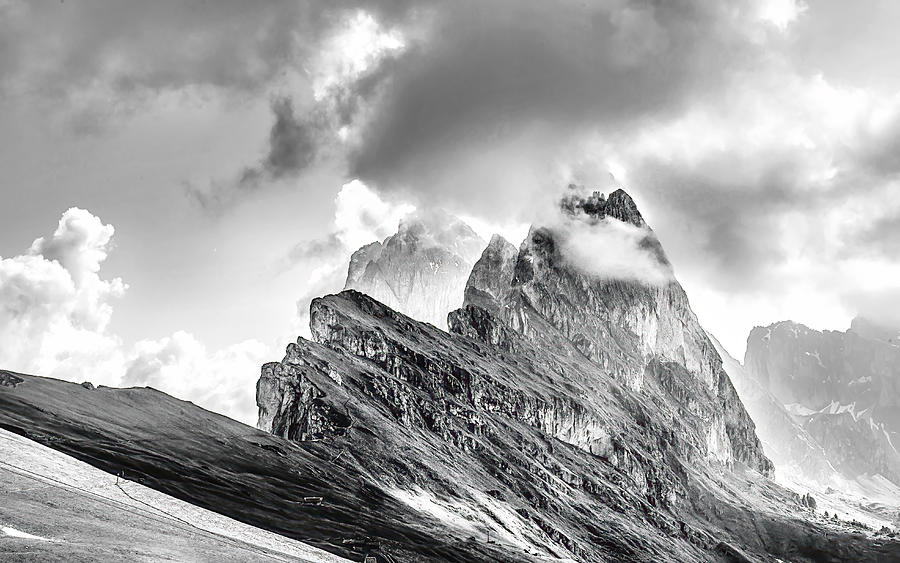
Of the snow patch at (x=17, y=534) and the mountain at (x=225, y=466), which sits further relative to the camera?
the mountain at (x=225, y=466)

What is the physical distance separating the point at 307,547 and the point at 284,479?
6355 cm

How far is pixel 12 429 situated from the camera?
3856 inches

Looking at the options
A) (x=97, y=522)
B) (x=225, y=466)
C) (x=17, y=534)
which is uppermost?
(x=225, y=466)

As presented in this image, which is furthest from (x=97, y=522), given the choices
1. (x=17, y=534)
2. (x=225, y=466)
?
(x=225, y=466)

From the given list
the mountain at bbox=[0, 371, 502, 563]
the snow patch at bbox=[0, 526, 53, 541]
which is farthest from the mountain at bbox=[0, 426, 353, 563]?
the mountain at bbox=[0, 371, 502, 563]

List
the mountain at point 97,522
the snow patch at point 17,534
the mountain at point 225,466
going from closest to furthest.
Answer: the snow patch at point 17,534 < the mountain at point 97,522 < the mountain at point 225,466

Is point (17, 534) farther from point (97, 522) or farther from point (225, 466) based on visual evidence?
point (225, 466)

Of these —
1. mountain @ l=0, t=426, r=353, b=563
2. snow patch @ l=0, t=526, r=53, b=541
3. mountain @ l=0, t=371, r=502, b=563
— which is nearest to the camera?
snow patch @ l=0, t=526, r=53, b=541

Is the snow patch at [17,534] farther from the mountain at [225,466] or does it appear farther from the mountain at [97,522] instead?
the mountain at [225,466]

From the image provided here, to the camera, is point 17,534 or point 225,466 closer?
point 17,534

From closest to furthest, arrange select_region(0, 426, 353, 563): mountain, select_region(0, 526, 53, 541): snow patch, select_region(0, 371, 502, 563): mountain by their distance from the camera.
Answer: select_region(0, 526, 53, 541): snow patch, select_region(0, 426, 353, 563): mountain, select_region(0, 371, 502, 563): mountain

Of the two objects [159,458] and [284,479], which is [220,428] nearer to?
[284,479]

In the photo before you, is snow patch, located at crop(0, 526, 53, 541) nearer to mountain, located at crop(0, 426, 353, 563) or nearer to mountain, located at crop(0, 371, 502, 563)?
mountain, located at crop(0, 426, 353, 563)

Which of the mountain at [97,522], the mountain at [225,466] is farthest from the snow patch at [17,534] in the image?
the mountain at [225,466]
